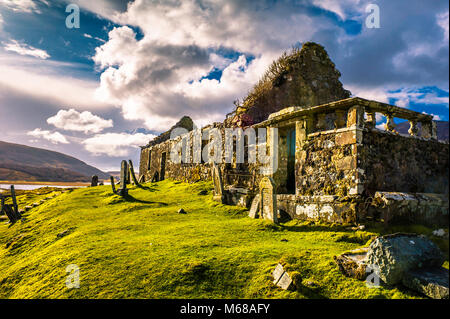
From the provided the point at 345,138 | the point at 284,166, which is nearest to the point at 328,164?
the point at 345,138

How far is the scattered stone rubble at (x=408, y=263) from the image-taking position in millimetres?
2828

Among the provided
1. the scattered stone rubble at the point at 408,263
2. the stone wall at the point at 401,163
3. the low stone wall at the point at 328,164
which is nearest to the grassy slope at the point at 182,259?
the scattered stone rubble at the point at 408,263

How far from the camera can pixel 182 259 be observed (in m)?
4.30

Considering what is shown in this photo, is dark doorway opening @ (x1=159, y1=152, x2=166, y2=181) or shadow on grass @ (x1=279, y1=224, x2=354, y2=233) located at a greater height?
dark doorway opening @ (x1=159, y1=152, x2=166, y2=181)

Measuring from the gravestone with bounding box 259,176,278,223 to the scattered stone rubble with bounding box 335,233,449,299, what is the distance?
3361mm

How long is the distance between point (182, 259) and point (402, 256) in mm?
3286

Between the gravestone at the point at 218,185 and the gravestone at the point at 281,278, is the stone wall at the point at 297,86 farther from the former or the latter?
the gravestone at the point at 281,278

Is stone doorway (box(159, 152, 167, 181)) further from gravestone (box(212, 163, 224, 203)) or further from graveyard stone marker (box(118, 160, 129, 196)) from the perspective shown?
gravestone (box(212, 163, 224, 203))

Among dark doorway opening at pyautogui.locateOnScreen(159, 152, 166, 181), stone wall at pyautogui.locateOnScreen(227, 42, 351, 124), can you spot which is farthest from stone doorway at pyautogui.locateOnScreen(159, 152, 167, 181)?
stone wall at pyautogui.locateOnScreen(227, 42, 351, 124)

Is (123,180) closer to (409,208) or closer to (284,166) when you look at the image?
(284,166)

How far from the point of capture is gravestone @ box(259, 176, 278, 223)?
6738 millimetres
